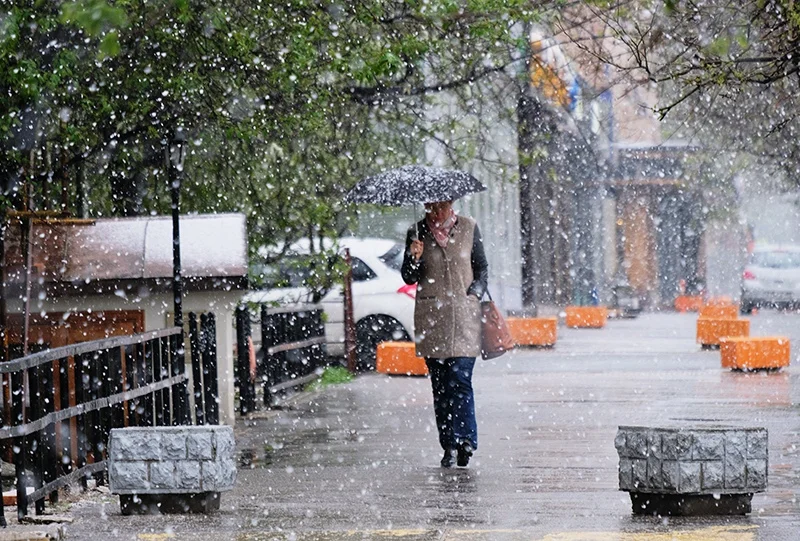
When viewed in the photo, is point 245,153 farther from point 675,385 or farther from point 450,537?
point 450,537

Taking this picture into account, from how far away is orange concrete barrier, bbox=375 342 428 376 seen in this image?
18.8 meters

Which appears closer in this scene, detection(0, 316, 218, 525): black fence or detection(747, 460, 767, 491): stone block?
detection(747, 460, 767, 491): stone block

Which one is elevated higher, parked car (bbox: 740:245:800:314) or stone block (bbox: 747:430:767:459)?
parked car (bbox: 740:245:800:314)

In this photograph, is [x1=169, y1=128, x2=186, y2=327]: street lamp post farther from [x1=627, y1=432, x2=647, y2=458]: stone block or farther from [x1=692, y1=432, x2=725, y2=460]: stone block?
[x1=692, y1=432, x2=725, y2=460]: stone block

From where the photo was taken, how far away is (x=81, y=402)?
30.0ft

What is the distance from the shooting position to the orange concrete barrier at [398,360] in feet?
61.8

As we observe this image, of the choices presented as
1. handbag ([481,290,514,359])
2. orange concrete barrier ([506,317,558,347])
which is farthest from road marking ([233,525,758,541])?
orange concrete barrier ([506,317,558,347])

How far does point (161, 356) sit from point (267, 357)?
475 cm

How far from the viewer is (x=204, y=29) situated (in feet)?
44.8

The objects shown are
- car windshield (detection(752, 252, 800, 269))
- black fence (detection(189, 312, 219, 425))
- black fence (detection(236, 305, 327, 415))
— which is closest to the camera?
black fence (detection(189, 312, 219, 425))

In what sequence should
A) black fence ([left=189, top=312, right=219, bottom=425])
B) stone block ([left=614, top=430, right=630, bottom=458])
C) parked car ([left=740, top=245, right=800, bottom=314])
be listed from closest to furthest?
stone block ([left=614, top=430, right=630, bottom=458])
black fence ([left=189, top=312, right=219, bottom=425])
parked car ([left=740, top=245, right=800, bottom=314])

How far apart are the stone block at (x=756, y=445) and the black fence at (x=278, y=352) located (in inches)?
292

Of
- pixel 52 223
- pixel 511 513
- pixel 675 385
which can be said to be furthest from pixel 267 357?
pixel 511 513

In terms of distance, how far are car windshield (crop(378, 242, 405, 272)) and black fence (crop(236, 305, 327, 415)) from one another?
2248mm
